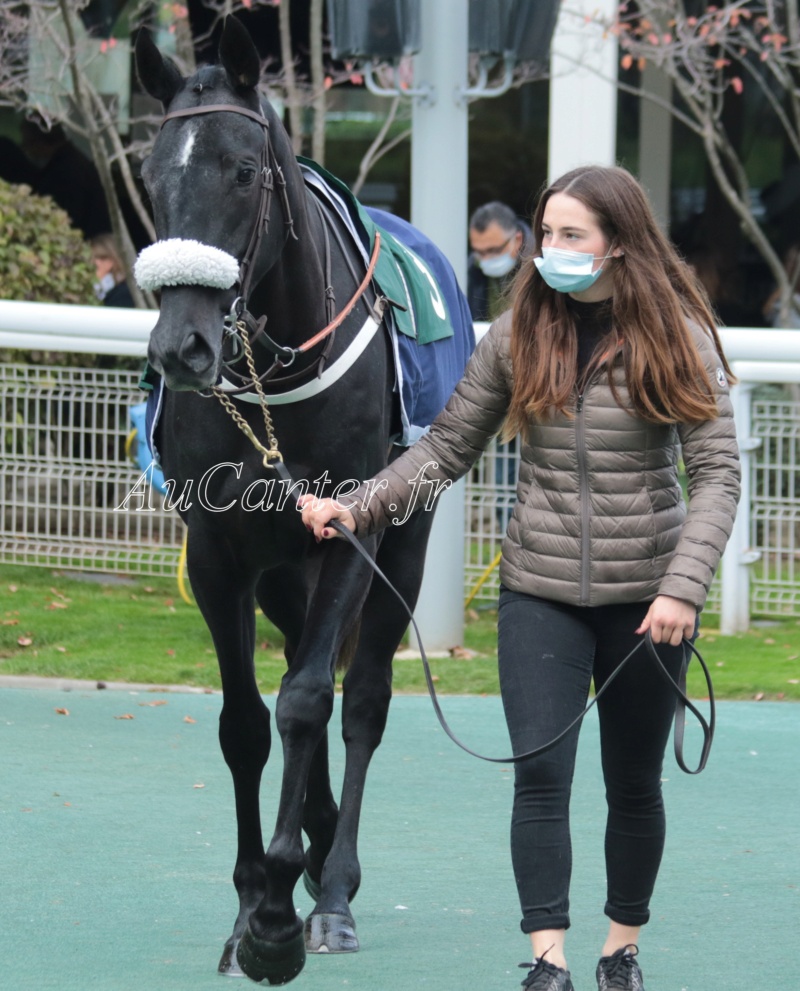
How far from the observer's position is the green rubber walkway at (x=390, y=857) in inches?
138

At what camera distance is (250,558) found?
12.0ft

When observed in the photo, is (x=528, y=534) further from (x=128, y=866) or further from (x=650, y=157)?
(x=650, y=157)

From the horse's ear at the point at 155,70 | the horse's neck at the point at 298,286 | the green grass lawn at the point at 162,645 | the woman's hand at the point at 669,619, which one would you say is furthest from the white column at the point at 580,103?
the woman's hand at the point at 669,619

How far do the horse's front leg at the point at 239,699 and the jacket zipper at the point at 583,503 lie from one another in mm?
949

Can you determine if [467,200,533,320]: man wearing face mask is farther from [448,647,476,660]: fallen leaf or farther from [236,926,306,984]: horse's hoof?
[236,926,306,984]: horse's hoof

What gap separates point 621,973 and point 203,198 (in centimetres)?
181

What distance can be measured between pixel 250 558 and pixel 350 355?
531mm

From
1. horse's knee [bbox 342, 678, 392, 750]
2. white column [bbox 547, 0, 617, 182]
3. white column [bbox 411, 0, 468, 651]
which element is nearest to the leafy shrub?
white column [bbox 411, 0, 468, 651]

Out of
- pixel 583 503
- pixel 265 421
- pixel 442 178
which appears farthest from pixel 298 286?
pixel 442 178

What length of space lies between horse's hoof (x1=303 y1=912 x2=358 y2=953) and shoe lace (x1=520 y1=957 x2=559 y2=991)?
0.70m

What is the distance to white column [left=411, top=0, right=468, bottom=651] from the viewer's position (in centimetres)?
671

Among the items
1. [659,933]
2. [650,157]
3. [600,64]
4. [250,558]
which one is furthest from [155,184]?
[650,157]

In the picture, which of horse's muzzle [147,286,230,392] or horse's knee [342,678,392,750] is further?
horse's knee [342,678,392,750]

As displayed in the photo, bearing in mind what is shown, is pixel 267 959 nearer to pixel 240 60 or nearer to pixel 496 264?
pixel 240 60
